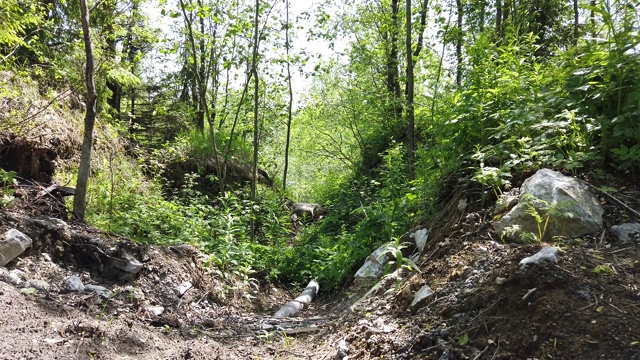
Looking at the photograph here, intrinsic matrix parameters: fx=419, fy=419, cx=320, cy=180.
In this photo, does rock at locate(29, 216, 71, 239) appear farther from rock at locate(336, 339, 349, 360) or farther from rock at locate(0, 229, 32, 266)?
rock at locate(336, 339, 349, 360)

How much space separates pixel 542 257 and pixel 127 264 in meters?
3.79

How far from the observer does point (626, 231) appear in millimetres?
2873

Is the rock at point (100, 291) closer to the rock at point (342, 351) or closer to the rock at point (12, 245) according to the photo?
the rock at point (12, 245)

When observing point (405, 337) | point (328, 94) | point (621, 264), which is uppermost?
point (328, 94)

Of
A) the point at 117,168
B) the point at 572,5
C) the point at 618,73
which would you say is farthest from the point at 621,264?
the point at 572,5

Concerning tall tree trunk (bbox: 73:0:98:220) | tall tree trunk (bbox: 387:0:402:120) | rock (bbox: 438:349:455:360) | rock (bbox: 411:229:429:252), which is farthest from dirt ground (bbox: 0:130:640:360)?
tall tree trunk (bbox: 387:0:402:120)

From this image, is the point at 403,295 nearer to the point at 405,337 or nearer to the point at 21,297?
the point at 405,337

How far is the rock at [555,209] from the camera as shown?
3.01m

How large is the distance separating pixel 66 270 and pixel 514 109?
4.56m

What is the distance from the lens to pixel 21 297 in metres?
3.08

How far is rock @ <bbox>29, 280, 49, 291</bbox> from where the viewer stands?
344 cm

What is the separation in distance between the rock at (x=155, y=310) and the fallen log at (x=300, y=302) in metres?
1.41

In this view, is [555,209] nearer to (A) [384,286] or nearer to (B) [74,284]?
(A) [384,286]

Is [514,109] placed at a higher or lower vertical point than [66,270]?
higher
